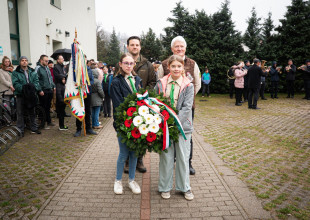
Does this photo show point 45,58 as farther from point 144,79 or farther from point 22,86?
point 144,79

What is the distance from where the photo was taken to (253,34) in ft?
65.1

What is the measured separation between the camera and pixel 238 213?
3.52m

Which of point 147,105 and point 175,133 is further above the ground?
point 147,105

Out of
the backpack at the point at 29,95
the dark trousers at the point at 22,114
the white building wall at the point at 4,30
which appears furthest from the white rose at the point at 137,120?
the white building wall at the point at 4,30

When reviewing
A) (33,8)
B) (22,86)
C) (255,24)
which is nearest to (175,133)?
(22,86)

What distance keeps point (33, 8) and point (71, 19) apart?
5.16 m

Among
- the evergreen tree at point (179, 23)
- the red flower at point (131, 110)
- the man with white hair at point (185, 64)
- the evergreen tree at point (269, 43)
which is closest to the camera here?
the red flower at point (131, 110)

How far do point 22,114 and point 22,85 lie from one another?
87cm

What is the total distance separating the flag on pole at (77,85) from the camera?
7.11m

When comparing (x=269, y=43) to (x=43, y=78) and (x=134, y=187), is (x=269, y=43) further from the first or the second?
(x=134, y=187)

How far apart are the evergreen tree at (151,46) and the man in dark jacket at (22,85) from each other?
78.3 ft

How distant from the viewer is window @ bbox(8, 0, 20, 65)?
10.3 m

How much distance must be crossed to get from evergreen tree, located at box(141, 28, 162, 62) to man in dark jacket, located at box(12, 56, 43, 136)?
23859mm

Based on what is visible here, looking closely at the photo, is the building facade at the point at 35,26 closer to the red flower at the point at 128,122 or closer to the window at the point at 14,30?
the window at the point at 14,30
